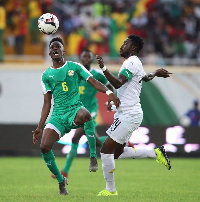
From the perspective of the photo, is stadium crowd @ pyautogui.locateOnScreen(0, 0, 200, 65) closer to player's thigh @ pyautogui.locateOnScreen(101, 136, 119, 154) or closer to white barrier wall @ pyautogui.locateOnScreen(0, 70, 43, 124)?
white barrier wall @ pyautogui.locateOnScreen(0, 70, 43, 124)

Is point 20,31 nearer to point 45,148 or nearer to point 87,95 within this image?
point 87,95

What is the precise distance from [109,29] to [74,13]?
1.84 meters

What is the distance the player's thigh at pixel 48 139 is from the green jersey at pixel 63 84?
39 centimetres

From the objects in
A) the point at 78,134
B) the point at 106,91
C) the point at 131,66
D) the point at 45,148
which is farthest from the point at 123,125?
the point at 78,134

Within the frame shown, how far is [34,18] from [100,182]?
1034 cm

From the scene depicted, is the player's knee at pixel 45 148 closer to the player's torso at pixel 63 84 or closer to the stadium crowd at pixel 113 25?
the player's torso at pixel 63 84

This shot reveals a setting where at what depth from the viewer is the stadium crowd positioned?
867 inches

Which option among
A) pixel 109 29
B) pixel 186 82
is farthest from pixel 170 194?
pixel 109 29

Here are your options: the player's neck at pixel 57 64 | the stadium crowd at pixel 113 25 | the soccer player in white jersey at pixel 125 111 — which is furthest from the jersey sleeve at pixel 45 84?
the stadium crowd at pixel 113 25

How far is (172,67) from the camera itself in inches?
843

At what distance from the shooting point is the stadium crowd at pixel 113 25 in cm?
2203

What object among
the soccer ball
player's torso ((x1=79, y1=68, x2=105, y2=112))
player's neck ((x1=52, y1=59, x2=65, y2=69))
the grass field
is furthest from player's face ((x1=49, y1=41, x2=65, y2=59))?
player's torso ((x1=79, y1=68, x2=105, y2=112))

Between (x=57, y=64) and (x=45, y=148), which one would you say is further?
(x=57, y=64)

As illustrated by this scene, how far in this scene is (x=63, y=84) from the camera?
34.3 feet
